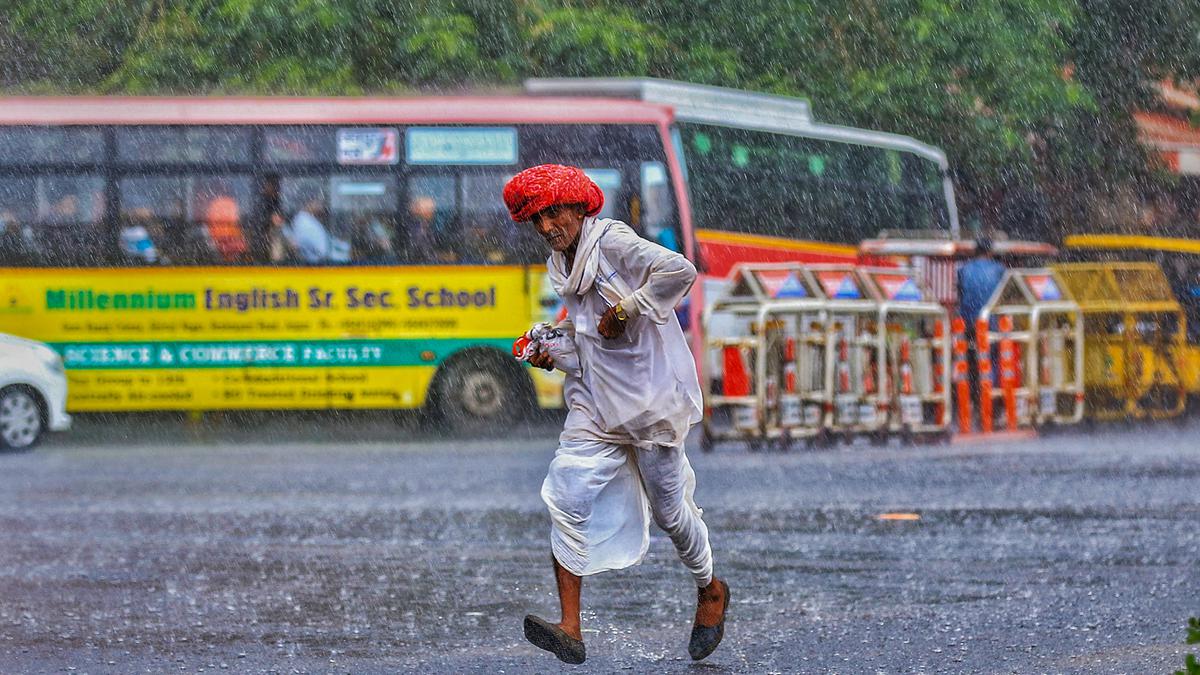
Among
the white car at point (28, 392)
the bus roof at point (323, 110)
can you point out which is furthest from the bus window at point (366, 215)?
the white car at point (28, 392)

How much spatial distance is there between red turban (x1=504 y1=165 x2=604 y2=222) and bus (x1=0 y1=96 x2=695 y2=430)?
12.3 meters

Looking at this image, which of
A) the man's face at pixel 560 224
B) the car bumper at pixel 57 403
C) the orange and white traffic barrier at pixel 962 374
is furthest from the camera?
the orange and white traffic barrier at pixel 962 374

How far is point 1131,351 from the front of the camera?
18.2m

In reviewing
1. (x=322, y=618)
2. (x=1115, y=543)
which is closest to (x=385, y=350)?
(x=1115, y=543)

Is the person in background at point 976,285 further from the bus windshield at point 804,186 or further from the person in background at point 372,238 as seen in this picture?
the person in background at point 372,238

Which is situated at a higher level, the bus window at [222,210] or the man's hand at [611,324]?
the bus window at [222,210]

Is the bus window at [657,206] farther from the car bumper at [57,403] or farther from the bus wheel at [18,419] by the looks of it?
the bus wheel at [18,419]

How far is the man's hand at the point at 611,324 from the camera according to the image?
5.67 metres

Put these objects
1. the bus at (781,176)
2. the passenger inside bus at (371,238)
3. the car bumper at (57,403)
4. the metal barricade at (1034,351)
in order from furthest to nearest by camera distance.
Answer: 1. the bus at (781,176)
2. the passenger inside bus at (371,238)
3. the metal barricade at (1034,351)
4. the car bumper at (57,403)

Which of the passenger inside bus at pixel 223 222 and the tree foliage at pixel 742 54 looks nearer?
the passenger inside bus at pixel 223 222

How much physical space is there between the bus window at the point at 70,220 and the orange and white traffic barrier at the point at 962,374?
7746 millimetres

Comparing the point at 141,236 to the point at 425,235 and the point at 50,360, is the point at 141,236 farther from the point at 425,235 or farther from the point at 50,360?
the point at 425,235

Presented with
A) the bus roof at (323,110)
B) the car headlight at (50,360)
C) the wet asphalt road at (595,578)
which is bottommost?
the wet asphalt road at (595,578)

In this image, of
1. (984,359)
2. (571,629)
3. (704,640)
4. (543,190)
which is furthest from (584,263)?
(984,359)
